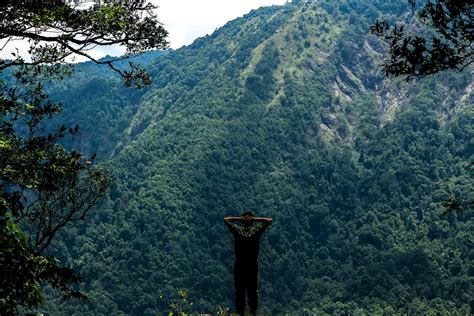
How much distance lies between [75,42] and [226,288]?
519 feet

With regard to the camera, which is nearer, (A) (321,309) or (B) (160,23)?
(B) (160,23)

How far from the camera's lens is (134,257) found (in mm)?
176500

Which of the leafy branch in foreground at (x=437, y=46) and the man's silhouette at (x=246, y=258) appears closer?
the leafy branch in foreground at (x=437, y=46)

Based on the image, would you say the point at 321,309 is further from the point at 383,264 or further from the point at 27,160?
the point at 27,160

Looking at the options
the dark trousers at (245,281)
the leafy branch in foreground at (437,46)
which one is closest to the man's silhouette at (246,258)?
the dark trousers at (245,281)

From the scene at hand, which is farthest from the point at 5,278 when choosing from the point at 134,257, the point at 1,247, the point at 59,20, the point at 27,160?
the point at 134,257

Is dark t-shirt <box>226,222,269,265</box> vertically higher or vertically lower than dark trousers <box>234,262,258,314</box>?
higher

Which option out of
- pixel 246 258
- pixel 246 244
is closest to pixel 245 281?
pixel 246 258

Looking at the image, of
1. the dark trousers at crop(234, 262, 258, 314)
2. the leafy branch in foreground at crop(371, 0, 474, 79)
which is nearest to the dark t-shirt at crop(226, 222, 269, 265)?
the dark trousers at crop(234, 262, 258, 314)

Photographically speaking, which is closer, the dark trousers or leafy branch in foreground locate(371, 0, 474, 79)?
leafy branch in foreground locate(371, 0, 474, 79)

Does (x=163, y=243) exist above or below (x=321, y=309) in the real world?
above

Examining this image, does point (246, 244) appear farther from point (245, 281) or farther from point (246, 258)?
point (245, 281)

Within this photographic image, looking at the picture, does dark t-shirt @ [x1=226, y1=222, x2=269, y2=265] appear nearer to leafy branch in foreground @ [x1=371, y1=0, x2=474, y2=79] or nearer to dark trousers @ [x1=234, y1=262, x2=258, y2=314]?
dark trousers @ [x1=234, y1=262, x2=258, y2=314]

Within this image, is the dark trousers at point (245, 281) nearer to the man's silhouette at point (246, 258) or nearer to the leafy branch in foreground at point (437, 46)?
the man's silhouette at point (246, 258)
